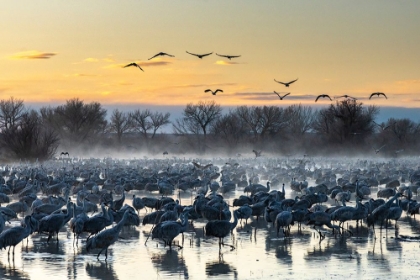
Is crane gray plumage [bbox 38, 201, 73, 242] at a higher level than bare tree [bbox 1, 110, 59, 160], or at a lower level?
lower

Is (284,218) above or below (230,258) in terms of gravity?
above

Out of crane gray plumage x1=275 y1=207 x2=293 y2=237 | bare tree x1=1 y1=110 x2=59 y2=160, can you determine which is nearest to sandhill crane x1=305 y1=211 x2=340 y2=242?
crane gray plumage x1=275 y1=207 x2=293 y2=237

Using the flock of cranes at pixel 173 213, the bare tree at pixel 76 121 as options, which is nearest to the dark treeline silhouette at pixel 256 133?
the bare tree at pixel 76 121

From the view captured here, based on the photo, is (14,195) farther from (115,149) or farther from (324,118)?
(115,149)

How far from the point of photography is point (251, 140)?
87.3 meters

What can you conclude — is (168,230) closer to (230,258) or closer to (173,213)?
(230,258)

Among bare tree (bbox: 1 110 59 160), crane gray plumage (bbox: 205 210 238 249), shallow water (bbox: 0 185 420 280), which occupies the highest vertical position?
bare tree (bbox: 1 110 59 160)

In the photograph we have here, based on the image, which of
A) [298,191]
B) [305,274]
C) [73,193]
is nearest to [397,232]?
[305,274]

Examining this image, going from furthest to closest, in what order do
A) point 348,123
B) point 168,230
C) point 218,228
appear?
point 348,123 → point 218,228 → point 168,230

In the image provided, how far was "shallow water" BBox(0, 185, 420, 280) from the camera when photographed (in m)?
13.6

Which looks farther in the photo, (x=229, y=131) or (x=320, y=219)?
(x=229, y=131)

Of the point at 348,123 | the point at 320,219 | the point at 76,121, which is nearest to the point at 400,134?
the point at 348,123

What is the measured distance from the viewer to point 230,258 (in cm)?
1507

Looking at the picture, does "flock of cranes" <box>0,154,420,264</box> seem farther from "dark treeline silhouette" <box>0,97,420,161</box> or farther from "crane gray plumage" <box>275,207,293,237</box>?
"dark treeline silhouette" <box>0,97,420,161</box>
